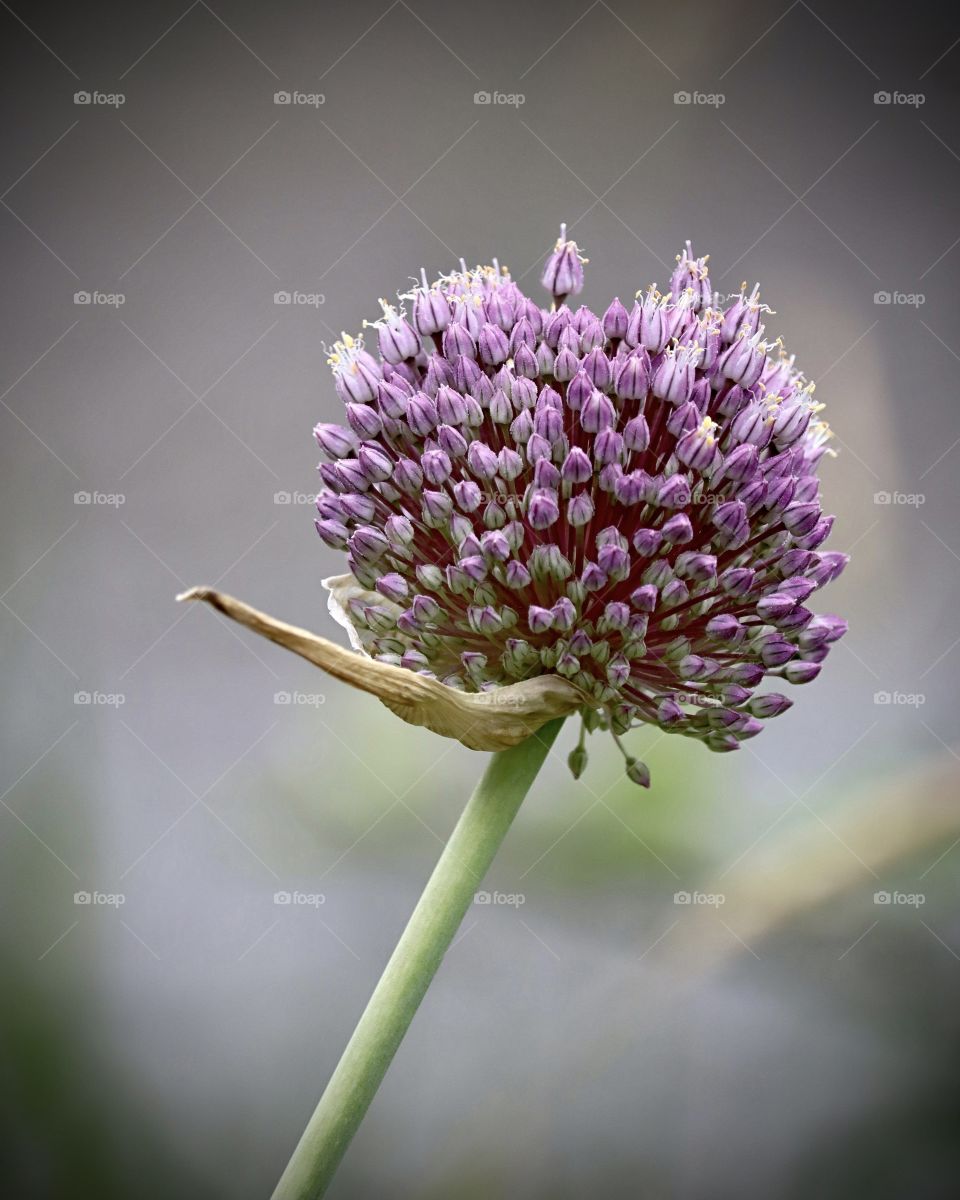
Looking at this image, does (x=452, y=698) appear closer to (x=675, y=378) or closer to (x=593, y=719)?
(x=593, y=719)

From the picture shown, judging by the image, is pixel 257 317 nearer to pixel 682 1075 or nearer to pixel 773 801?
pixel 773 801

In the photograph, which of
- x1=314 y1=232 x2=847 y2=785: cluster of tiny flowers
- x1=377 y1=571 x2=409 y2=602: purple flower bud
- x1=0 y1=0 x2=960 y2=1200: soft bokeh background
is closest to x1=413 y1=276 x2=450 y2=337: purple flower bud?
x1=314 y1=232 x2=847 y2=785: cluster of tiny flowers

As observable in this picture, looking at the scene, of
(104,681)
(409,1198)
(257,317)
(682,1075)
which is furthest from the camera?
(257,317)

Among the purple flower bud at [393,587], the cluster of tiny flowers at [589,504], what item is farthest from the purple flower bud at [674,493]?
the purple flower bud at [393,587]

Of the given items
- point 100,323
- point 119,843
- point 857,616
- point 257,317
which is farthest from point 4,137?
point 857,616

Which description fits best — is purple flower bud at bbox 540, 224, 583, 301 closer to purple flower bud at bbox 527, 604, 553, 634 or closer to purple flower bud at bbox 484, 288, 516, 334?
purple flower bud at bbox 484, 288, 516, 334

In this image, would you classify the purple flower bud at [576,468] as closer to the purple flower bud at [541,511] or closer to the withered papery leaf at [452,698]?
the purple flower bud at [541,511]

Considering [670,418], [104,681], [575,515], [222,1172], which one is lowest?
[222,1172]
